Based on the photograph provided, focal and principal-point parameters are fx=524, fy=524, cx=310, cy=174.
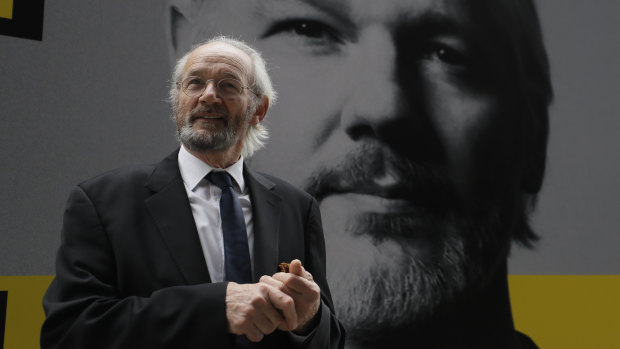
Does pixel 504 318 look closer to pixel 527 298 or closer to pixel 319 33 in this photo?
pixel 527 298

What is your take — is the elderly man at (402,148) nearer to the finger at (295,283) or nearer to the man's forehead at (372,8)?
the man's forehead at (372,8)

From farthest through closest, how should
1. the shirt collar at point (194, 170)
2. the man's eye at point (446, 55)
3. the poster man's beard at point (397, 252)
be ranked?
the man's eye at point (446, 55), the poster man's beard at point (397, 252), the shirt collar at point (194, 170)

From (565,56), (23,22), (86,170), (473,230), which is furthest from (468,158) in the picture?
(23,22)

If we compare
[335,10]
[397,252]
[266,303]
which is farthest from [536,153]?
[266,303]

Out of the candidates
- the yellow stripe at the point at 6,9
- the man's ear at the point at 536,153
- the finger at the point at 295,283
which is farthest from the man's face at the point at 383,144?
the finger at the point at 295,283

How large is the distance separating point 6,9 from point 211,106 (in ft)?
4.16

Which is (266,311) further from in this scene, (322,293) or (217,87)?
(217,87)

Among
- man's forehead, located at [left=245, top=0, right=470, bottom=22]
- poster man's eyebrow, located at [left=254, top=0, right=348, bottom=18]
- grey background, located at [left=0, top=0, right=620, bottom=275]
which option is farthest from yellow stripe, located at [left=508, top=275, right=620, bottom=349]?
poster man's eyebrow, located at [left=254, top=0, right=348, bottom=18]

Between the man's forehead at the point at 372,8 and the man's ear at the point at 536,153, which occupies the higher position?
the man's forehead at the point at 372,8

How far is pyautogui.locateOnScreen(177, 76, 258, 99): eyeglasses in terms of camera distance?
47.4 inches

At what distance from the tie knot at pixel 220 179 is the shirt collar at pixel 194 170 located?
1 cm

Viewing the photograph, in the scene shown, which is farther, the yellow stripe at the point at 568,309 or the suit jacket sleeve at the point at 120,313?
the yellow stripe at the point at 568,309

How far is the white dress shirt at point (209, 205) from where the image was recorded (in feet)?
3.50

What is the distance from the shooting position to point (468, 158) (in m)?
2.56
